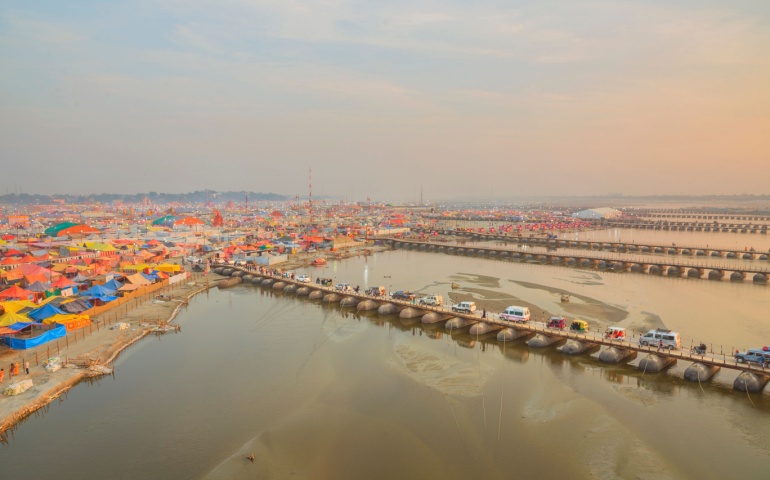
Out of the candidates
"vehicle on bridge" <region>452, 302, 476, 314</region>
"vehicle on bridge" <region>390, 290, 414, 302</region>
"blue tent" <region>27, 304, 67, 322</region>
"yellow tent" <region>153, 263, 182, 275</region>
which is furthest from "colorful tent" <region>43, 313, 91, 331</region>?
"vehicle on bridge" <region>452, 302, 476, 314</region>

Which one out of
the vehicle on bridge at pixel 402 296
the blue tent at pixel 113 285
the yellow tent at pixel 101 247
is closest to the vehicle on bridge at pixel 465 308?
the vehicle on bridge at pixel 402 296

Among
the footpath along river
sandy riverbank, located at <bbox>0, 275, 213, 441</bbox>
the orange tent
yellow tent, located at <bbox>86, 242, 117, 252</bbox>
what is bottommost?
the footpath along river

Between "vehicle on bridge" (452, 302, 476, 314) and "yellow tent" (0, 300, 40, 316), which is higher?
"yellow tent" (0, 300, 40, 316)

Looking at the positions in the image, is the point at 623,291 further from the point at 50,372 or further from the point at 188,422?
the point at 50,372

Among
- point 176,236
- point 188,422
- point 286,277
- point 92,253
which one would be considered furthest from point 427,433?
point 176,236

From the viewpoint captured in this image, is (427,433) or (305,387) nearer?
(427,433)

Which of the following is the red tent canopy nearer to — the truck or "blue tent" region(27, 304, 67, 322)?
"blue tent" region(27, 304, 67, 322)
